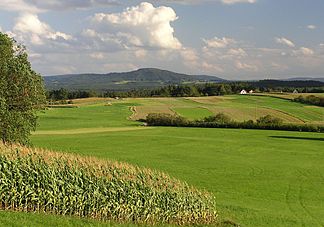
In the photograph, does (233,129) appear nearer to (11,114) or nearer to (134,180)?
(11,114)

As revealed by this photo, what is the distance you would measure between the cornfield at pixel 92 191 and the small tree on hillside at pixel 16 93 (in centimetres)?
1562

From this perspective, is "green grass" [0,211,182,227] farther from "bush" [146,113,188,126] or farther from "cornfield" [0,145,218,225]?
"bush" [146,113,188,126]

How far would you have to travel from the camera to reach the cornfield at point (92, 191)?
17328 millimetres

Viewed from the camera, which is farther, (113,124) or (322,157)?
(113,124)

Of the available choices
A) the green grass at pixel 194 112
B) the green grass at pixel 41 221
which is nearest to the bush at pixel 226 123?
the green grass at pixel 194 112

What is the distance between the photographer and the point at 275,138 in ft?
225

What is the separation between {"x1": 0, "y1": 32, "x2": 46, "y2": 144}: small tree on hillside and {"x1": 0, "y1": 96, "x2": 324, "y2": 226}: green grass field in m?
12.0

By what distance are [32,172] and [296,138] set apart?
187 ft

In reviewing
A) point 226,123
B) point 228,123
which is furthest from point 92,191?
point 226,123

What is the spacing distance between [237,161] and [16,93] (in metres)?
23.5

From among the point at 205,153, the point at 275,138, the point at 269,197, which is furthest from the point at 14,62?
the point at 275,138

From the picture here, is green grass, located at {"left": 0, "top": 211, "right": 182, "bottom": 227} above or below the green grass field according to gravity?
above

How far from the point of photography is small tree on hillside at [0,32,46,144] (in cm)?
3433

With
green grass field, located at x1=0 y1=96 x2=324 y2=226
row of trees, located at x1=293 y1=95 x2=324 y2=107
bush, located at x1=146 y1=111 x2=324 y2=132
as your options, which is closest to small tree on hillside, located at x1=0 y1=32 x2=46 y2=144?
green grass field, located at x1=0 y1=96 x2=324 y2=226
